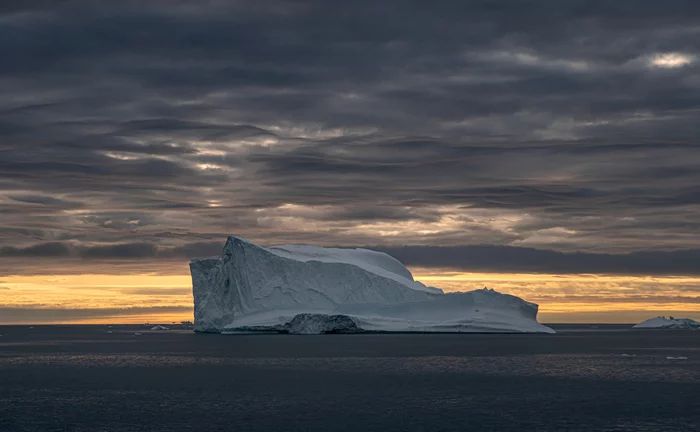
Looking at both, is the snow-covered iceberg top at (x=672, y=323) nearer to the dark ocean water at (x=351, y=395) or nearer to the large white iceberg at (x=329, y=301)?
the large white iceberg at (x=329, y=301)

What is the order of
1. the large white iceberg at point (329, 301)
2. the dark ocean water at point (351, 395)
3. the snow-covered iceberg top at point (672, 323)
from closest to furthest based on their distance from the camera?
1. the dark ocean water at point (351, 395)
2. the large white iceberg at point (329, 301)
3. the snow-covered iceberg top at point (672, 323)

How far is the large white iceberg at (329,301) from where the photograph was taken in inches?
3595

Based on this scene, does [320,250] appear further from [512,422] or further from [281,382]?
[512,422]

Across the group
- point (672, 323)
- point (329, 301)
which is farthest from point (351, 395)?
point (672, 323)

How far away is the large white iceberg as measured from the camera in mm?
91312

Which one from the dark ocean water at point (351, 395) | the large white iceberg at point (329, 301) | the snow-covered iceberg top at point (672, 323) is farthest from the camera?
the snow-covered iceberg top at point (672, 323)

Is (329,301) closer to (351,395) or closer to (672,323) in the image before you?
(351,395)

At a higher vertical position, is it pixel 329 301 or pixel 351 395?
pixel 329 301

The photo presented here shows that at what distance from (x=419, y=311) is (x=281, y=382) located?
50.2 meters

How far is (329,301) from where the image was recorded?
9544 centimetres

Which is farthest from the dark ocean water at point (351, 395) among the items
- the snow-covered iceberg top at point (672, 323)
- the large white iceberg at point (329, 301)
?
the snow-covered iceberg top at point (672, 323)

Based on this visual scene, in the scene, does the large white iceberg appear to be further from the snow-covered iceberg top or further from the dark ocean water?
the snow-covered iceberg top

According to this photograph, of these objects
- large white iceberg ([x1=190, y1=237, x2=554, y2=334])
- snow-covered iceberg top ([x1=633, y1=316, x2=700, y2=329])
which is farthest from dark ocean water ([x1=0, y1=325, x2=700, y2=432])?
snow-covered iceberg top ([x1=633, y1=316, x2=700, y2=329])

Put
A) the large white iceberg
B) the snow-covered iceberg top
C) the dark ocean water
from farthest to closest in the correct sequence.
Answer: the snow-covered iceberg top
the large white iceberg
the dark ocean water
